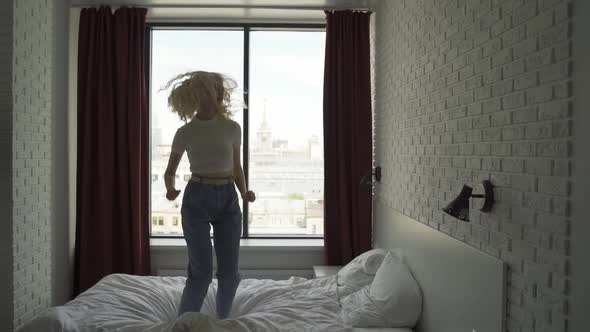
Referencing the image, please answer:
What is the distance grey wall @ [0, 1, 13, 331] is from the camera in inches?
117

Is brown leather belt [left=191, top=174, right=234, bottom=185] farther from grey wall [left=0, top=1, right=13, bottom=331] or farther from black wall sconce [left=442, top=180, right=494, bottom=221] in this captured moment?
grey wall [left=0, top=1, right=13, bottom=331]

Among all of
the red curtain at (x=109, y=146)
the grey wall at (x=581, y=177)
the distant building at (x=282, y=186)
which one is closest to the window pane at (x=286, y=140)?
the distant building at (x=282, y=186)

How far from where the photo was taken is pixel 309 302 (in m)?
2.73

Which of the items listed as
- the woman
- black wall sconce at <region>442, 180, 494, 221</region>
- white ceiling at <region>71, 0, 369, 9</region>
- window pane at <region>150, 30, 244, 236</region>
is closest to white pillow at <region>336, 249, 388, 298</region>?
the woman

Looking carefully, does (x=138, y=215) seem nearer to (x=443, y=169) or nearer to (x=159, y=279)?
(x=159, y=279)

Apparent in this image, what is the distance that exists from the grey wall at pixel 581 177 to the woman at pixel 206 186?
5.48 ft

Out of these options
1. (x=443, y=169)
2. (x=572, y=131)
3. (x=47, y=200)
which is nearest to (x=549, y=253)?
(x=572, y=131)

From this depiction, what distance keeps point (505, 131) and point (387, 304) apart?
3.86 feet

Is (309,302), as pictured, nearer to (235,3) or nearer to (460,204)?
(460,204)

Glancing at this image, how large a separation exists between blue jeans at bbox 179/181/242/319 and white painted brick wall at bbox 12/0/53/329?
1261mm

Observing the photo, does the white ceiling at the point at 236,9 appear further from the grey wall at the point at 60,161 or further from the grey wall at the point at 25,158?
the grey wall at the point at 25,158

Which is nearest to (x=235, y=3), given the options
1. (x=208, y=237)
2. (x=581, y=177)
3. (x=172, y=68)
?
(x=172, y=68)

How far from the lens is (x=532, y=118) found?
1.53 m

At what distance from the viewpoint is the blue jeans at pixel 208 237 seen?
2.54 metres
